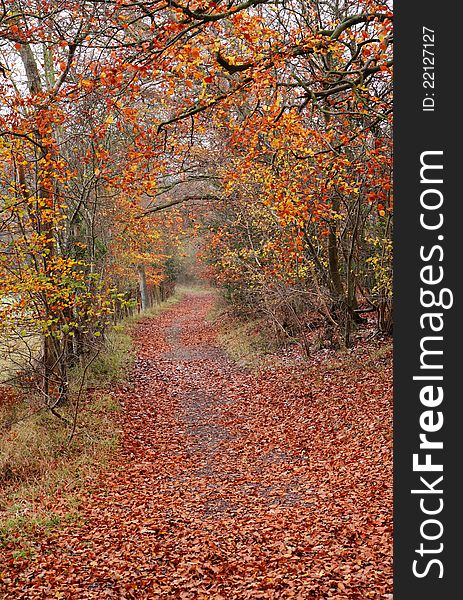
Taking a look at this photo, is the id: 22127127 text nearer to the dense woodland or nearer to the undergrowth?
the dense woodland

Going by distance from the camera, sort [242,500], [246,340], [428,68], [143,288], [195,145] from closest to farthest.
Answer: [428,68] → [242,500] → [195,145] → [246,340] → [143,288]

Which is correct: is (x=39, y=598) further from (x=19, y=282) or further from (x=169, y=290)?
(x=169, y=290)

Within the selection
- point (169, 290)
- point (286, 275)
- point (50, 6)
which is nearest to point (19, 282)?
point (50, 6)

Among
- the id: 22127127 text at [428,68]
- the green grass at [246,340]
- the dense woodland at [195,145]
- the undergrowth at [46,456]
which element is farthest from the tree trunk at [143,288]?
the id: 22127127 text at [428,68]

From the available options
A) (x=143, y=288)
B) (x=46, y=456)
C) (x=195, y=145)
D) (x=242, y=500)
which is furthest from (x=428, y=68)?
(x=143, y=288)

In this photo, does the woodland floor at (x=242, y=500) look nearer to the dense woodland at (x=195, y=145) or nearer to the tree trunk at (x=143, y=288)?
the dense woodland at (x=195, y=145)

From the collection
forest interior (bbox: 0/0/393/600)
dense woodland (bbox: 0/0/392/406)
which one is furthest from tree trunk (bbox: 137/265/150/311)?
forest interior (bbox: 0/0/393/600)

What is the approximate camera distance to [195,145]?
1920 cm

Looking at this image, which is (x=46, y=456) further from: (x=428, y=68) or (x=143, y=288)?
(x=143, y=288)

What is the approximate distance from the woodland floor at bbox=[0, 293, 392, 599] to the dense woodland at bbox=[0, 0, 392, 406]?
2190 mm

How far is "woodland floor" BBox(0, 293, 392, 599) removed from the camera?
5898mm

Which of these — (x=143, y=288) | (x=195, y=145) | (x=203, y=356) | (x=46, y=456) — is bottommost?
(x=46, y=456)

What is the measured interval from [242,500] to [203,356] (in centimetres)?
1118

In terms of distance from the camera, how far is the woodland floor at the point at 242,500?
232 inches
